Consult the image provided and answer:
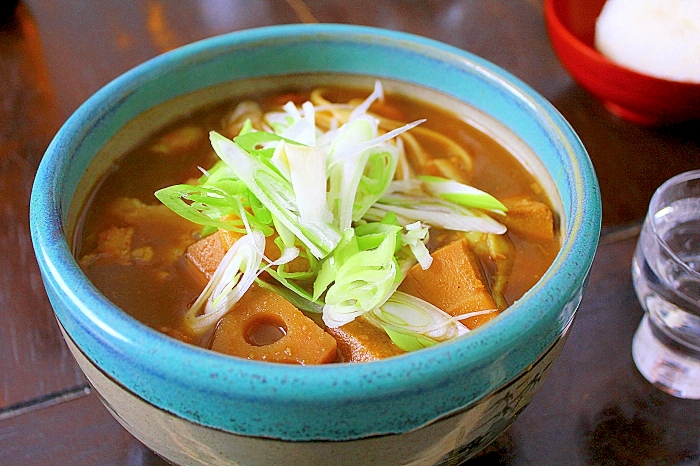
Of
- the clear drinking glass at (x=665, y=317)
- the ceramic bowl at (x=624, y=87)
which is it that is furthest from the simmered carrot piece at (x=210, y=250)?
the ceramic bowl at (x=624, y=87)

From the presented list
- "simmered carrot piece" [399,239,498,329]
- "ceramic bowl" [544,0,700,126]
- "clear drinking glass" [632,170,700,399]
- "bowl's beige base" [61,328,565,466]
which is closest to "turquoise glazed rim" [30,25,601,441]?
"bowl's beige base" [61,328,565,466]

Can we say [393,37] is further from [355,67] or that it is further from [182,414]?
[182,414]

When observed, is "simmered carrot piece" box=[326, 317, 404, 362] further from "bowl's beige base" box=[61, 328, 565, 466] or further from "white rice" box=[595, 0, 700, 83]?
"white rice" box=[595, 0, 700, 83]

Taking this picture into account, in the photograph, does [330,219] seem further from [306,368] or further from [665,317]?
[665,317]

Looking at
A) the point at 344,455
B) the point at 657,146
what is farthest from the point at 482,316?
the point at 657,146

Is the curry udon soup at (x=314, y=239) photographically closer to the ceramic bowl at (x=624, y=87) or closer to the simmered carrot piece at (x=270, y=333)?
the simmered carrot piece at (x=270, y=333)

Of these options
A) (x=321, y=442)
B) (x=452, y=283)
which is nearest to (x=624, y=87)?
(x=452, y=283)

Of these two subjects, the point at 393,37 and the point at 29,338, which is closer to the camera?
the point at 29,338
